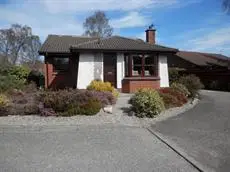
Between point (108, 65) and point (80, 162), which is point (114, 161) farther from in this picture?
A: point (108, 65)

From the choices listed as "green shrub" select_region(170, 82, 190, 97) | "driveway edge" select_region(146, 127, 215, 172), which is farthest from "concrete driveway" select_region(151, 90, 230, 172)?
"green shrub" select_region(170, 82, 190, 97)

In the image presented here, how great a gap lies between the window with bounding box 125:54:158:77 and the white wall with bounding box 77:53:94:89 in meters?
2.50

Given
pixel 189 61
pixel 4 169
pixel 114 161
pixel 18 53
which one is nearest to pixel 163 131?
pixel 114 161

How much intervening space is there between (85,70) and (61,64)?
404cm

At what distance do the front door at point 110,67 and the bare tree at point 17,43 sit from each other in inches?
1285

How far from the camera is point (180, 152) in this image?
667 centimetres

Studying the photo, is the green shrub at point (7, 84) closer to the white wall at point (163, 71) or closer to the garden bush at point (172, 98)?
the garden bush at point (172, 98)

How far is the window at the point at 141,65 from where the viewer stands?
19.7 meters

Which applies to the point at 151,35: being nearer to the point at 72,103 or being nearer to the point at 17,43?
the point at 72,103

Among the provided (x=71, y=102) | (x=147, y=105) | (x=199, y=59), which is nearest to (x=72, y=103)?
(x=71, y=102)

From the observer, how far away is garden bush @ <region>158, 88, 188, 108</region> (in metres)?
13.4

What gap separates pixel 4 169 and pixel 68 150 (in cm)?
167

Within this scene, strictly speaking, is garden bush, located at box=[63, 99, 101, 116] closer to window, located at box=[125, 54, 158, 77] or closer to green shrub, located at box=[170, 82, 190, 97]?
green shrub, located at box=[170, 82, 190, 97]

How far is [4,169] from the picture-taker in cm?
554
